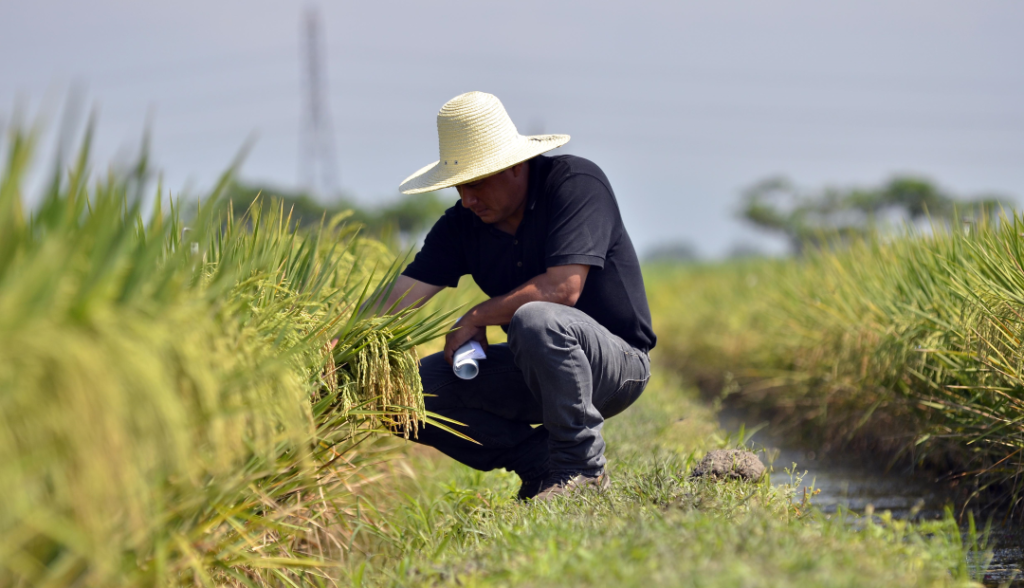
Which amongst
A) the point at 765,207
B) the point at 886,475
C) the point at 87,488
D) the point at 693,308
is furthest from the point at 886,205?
the point at 87,488

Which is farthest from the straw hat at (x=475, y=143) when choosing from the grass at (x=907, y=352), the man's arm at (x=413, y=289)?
the grass at (x=907, y=352)

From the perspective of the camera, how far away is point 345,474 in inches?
109

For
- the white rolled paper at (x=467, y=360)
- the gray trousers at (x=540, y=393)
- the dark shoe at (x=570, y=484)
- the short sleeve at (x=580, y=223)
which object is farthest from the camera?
the white rolled paper at (x=467, y=360)

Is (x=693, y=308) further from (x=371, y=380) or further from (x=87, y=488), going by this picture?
(x=87, y=488)

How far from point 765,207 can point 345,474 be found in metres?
65.6

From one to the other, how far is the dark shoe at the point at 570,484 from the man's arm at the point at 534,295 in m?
0.59

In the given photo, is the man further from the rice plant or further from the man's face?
the rice plant

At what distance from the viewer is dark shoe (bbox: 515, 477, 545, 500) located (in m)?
3.27

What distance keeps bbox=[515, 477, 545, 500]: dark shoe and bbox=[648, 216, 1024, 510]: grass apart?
5.30ft

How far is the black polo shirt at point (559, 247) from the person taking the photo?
3.00 metres

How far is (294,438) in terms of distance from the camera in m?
2.14

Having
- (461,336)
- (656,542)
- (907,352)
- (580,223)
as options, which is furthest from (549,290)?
(907,352)

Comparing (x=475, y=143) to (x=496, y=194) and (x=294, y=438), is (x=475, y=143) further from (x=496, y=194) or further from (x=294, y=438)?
(x=294, y=438)

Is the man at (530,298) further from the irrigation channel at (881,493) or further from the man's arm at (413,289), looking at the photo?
the irrigation channel at (881,493)
